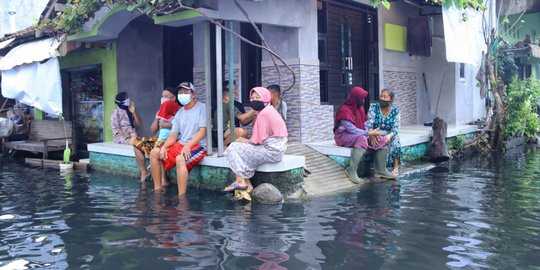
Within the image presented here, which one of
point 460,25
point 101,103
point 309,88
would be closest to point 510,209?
point 309,88

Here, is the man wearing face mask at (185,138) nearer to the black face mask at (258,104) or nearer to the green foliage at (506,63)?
the black face mask at (258,104)

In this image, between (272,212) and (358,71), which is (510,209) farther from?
(358,71)

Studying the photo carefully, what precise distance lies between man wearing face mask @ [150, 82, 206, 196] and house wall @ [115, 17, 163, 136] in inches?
128

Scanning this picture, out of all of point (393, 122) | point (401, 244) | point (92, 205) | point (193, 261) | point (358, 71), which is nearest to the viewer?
point (193, 261)

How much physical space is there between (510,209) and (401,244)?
2.21 meters

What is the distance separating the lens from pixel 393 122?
29.9ft

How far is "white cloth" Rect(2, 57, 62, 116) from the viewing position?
1029 cm

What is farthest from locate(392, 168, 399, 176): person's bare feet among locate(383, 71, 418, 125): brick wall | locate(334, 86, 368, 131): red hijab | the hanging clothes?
the hanging clothes

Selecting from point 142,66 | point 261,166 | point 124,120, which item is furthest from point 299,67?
point 142,66

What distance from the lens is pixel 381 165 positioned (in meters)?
9.02

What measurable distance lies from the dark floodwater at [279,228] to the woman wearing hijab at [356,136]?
49cm

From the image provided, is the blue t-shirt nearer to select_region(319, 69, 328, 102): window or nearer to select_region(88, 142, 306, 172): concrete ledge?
select_region(88, 142, 306, 172): concrete ledge

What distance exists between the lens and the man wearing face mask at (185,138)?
316 inches

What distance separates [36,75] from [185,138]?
4.18 meters
